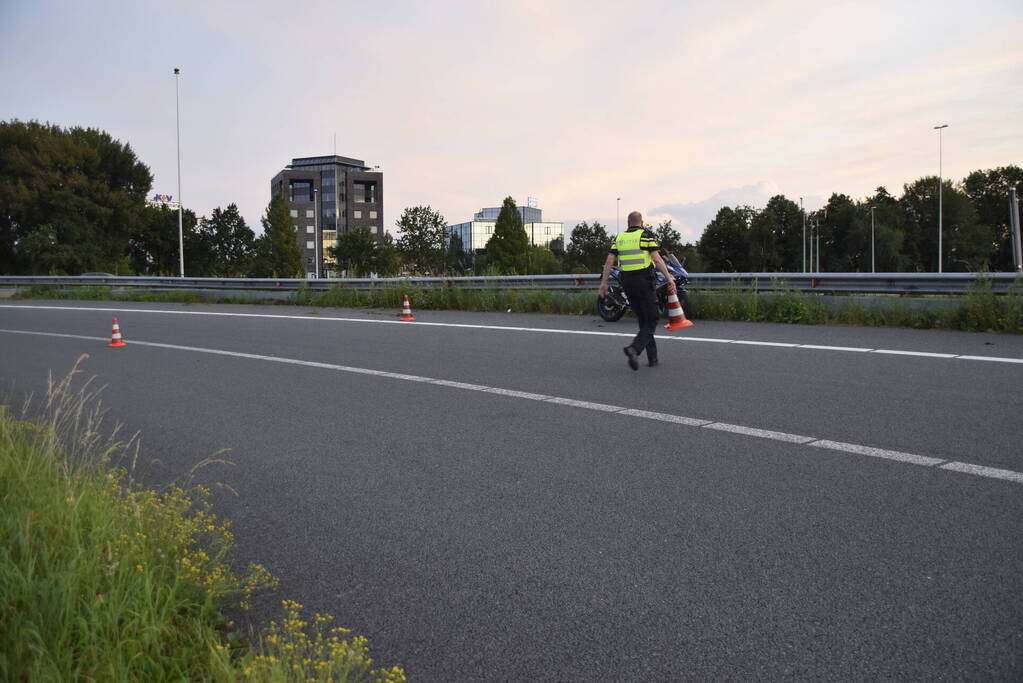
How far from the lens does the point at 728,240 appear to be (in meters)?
99.9

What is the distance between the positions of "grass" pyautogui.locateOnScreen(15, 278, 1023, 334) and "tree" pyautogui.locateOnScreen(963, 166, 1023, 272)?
98.2m

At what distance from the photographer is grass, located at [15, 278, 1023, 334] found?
39.5 ft

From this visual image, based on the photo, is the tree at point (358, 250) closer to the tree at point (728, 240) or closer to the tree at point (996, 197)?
the tree at point (728, 240)

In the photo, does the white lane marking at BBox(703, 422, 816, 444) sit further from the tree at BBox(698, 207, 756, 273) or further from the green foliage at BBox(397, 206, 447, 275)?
the tree at BBox(698, 207, 756, 273)

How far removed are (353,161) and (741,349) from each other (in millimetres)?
158938

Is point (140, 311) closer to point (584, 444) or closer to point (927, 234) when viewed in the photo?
point (584, 444)

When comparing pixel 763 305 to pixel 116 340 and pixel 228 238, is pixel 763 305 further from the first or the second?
pixel 228 238

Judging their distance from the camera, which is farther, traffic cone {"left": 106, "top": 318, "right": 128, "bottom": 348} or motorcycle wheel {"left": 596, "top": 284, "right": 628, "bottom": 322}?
motorcycle wheel {"left": 596, "top": 284, "right": 628, "bottom": 322}

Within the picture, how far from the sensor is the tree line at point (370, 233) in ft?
170

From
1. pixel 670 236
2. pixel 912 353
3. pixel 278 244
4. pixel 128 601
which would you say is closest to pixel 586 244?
pixel 670 236

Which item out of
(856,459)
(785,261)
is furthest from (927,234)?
(856,459)

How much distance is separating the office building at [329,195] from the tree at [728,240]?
7343cm

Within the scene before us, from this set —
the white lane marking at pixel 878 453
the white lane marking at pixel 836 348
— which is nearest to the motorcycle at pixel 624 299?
the white lane marking at pixel 836 348

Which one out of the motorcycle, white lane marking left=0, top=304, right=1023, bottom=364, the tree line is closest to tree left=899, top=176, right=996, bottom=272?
the tree line
